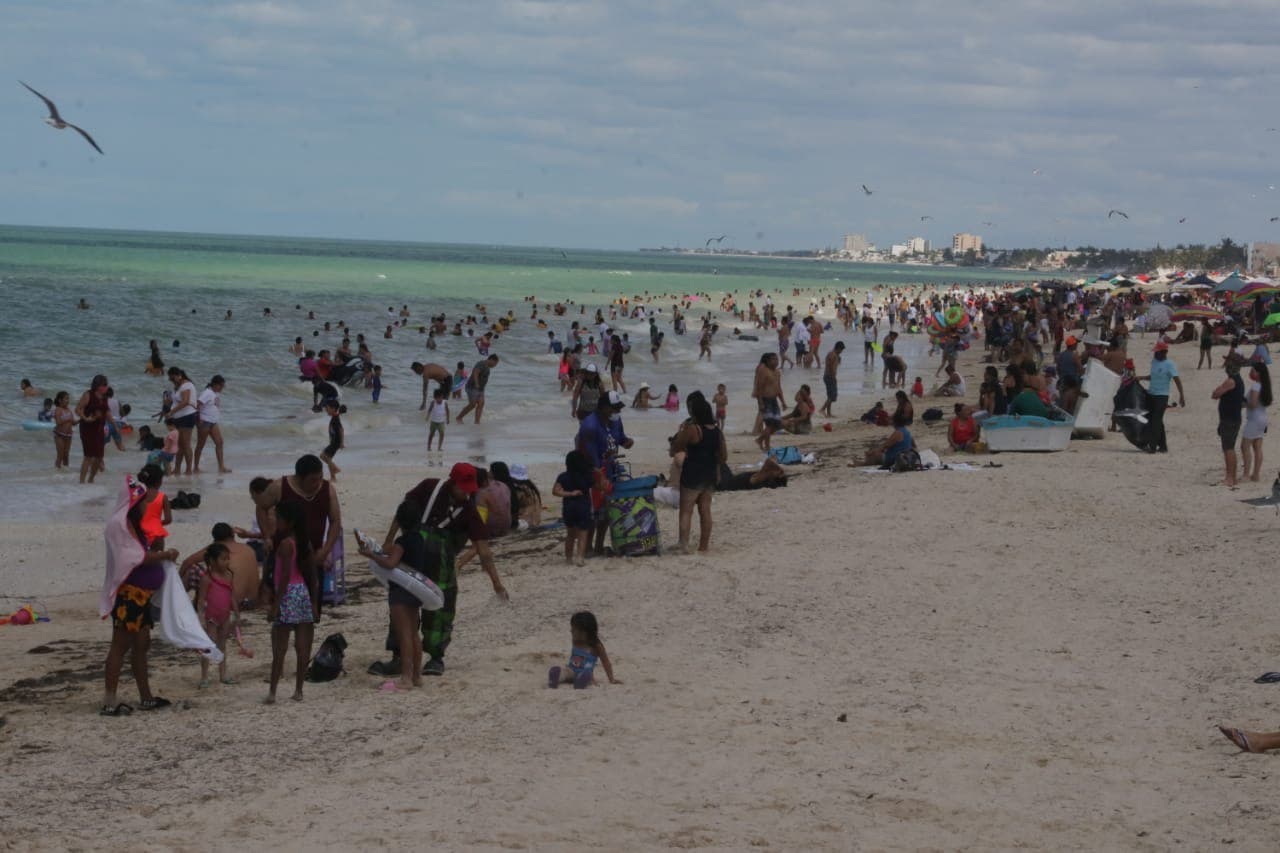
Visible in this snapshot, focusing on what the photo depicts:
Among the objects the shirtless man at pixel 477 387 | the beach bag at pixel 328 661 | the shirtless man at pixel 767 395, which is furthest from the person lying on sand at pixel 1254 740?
the shirtless man at pixel 477 387

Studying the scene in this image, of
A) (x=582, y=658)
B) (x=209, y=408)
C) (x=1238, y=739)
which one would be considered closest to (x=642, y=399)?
(x=209, y=408)

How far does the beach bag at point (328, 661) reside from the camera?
776 cm

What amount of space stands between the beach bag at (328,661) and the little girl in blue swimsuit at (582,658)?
1275mm

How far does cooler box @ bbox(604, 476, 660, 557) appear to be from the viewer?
35.4 feet

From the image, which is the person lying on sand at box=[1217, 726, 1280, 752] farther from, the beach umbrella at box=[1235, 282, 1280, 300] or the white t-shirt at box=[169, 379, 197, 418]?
the beach umbrella at box=[1235, 282, 1280, 300]

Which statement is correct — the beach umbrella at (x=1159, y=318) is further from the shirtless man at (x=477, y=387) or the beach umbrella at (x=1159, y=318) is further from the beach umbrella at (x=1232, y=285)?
the shirtless man at (x=477, y=387)

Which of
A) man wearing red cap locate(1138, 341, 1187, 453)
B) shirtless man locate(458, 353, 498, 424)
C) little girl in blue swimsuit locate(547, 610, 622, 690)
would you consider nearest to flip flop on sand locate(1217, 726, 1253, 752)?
little girl in blue swimsuit locate(547, 610, 622, 690)

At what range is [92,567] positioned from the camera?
11180mm

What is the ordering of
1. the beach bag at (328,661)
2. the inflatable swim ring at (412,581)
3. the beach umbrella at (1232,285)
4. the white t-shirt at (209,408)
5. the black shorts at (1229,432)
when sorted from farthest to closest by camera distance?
the beach umbrella at (1232,285) < the white t-shirt at (209,408) < the black shorts at (1229,432) < the beach bag at (328,661) < the inflatable swim ring at (412,581)

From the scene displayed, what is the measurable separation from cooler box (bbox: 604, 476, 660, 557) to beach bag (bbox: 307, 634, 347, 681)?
3327 millimetres

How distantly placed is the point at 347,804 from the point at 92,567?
6.35 m

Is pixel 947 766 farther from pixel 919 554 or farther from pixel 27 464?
pixel 27 464

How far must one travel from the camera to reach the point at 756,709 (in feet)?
23.3

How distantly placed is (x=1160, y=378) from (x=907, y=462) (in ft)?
12.0
